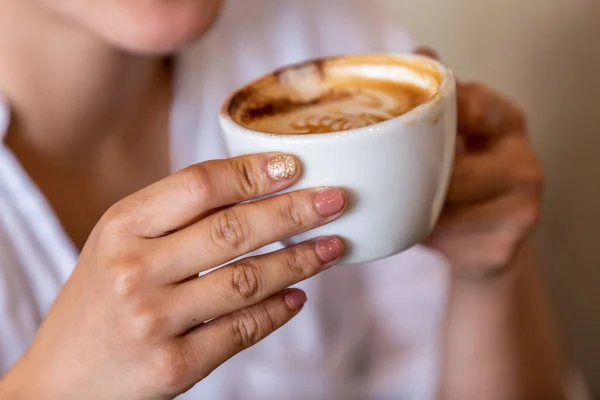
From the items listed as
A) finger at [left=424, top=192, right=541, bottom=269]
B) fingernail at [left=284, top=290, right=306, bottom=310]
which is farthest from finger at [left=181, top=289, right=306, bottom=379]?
finger at [left=424, top=192, right=541, bottom=269]

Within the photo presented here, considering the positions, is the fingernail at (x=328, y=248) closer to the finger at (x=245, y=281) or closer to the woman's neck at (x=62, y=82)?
the finger at (x=245, y=281)

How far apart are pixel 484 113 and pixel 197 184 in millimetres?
342

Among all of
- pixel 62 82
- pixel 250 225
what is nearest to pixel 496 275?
pixel 250 225

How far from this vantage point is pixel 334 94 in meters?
0.53

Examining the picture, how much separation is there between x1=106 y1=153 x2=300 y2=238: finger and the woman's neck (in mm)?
273

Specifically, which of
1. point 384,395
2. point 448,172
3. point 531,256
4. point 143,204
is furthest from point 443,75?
point 384,395

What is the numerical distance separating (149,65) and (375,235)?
0.42 metres

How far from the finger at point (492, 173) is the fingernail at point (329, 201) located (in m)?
0.19

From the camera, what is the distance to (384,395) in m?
0.82

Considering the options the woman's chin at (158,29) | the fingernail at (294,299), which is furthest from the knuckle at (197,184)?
the woman's chin at (158,29)

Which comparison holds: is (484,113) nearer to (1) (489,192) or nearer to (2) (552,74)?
(1) (489,192)

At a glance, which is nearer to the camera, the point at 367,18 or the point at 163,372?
the point at 163,372

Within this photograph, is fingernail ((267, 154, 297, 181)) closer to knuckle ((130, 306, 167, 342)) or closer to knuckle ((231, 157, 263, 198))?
knuckle ((231, 157, 263, 198))

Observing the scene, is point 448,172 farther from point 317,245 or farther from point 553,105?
point 553,105
